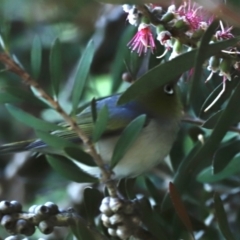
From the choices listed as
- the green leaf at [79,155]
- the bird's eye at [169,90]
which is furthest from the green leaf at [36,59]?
the bird's eye at [169,90]

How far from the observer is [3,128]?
4.21 ft

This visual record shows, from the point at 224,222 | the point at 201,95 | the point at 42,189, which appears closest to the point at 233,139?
the point at 201,95

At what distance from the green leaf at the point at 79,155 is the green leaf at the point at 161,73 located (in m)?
0.10

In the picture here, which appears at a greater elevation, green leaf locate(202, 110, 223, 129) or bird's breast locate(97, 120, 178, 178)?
green leaf locate(202, 110, 223, 129)

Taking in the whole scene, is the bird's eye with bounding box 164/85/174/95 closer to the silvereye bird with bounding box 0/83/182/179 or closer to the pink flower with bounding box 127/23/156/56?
the silvereye bird with bounding box 0/83/182/179

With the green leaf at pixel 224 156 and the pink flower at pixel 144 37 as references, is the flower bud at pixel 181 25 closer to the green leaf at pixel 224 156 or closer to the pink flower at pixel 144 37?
the pink flower at pixel 144 37

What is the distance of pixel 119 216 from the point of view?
1.78 ft

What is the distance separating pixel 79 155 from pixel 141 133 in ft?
1.44

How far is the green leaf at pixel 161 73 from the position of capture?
1.51 feet

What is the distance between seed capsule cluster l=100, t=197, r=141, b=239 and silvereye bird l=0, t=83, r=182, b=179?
278mm

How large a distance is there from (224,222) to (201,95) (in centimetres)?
30

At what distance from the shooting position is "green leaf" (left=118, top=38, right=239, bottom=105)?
461mm

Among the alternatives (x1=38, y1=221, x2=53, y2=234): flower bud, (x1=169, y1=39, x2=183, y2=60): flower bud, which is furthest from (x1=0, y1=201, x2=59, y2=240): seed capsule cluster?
(x1=169, y1=39, x2=183, y2=60): flower bud

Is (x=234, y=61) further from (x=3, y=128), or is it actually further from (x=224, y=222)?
(x=3, y=128)
